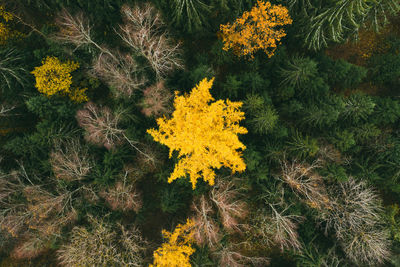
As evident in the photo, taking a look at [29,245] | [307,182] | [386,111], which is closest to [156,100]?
[307,182]

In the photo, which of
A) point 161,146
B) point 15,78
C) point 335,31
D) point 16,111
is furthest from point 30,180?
point 335,31

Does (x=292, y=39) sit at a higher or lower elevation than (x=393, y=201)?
higher

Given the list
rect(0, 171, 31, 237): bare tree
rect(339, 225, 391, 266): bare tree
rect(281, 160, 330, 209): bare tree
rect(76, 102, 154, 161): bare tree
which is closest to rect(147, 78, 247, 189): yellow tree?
rect(76, 102, 154, 161): bare tree

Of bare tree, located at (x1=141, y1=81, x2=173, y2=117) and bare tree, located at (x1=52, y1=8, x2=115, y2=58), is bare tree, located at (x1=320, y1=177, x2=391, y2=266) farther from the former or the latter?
bare tree, located at (x1=52, y1=8, x2=115, y2=58)

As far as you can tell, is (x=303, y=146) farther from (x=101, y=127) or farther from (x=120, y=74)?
(x=101, y=127)

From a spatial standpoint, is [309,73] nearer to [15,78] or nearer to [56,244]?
[15,78]

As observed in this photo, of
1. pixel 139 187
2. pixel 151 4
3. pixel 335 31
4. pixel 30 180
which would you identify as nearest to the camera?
pixel 335 31

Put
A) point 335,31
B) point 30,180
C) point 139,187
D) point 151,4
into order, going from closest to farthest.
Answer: point 335,31 → point 151,4 → point 30,180 → point 139,187

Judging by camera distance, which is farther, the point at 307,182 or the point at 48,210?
the point at 307,182
